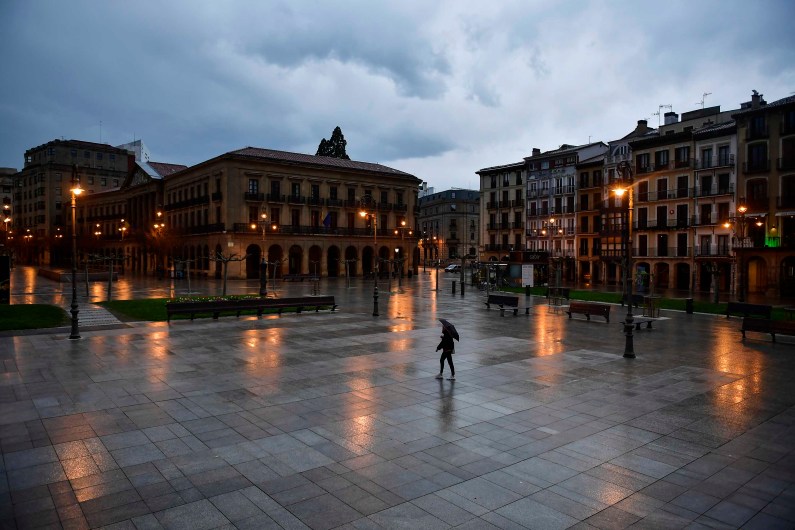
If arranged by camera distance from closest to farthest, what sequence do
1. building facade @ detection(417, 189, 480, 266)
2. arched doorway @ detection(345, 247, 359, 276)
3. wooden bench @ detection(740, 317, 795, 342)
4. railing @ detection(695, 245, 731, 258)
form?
wooden bench @ detection(740, 317, 795, 342)
railing @ detection(695, 245, 731, 258)
arched doorway @ detection(345, 247, 359, 276)
building facade @ detection(417, 189, 480, 266)

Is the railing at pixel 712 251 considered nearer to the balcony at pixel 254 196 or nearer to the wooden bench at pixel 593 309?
the wooden bench at pixel 593 309

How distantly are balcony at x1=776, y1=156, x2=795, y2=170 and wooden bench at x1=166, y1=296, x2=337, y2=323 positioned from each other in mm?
37829

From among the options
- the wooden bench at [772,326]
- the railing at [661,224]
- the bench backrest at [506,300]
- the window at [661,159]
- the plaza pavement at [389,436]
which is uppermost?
the window at [661,159]

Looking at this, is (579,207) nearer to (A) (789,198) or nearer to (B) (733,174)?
(B) (733,174)

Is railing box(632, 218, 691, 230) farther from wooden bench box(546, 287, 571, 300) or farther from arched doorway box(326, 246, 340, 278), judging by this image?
arched doorway box(326, 246, 340, 278)

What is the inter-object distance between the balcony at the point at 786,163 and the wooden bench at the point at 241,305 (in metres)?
37.8

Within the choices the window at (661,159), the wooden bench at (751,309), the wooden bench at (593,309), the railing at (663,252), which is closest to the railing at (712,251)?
the railing at (663,252)

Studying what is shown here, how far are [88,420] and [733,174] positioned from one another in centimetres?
5121

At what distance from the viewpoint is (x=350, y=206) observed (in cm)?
6669

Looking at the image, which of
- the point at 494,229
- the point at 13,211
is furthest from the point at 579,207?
the point at 13,211

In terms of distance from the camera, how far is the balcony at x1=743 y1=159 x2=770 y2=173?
4375 centimetres

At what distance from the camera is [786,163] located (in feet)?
Answer: 140

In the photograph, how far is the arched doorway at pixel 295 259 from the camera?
2469 inches

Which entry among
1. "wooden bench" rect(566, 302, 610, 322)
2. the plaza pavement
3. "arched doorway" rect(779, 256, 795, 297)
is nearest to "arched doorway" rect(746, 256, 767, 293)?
"arched doorway" rect(779, 256, 795, 297)
